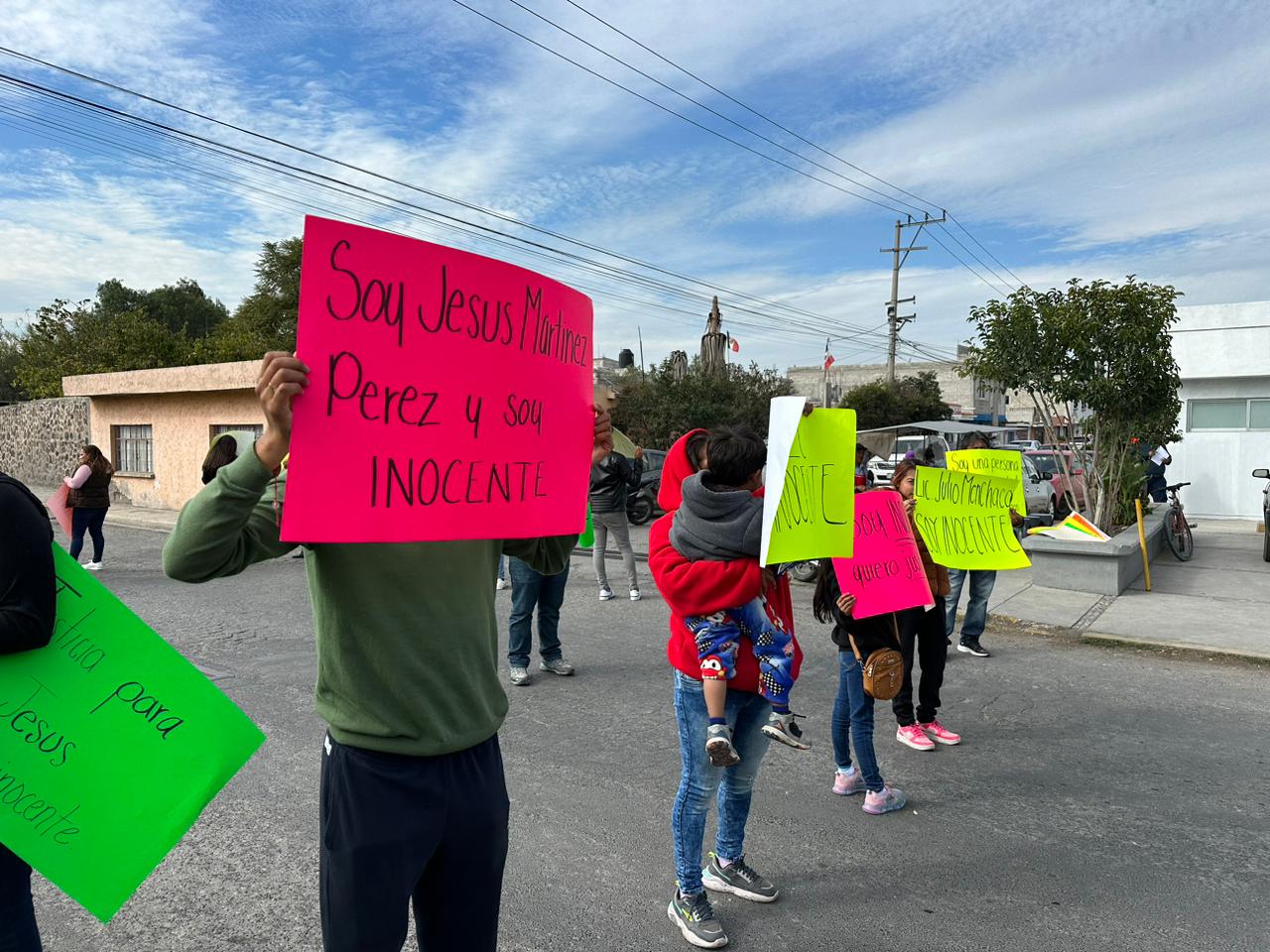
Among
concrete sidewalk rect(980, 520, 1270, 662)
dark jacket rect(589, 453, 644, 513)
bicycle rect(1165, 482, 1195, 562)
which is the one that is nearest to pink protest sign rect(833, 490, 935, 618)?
concrete sidewalk rect(980, 520, 1270, 662)

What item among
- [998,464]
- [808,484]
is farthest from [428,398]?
[998,464]

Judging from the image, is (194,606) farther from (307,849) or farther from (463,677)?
(463,677)

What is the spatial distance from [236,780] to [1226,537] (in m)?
16.5

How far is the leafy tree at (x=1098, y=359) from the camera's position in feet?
36.9

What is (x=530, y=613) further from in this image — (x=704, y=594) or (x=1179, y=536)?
(x=1179, y=536)

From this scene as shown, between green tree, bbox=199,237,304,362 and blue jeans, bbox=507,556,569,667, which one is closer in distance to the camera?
blue jeans, bbox=507,556,569,667

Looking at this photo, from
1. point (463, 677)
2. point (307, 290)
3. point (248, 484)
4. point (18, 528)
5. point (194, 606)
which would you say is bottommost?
point (194, 606)

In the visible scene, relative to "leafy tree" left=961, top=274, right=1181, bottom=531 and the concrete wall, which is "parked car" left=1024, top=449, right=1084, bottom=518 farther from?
the concrete wall

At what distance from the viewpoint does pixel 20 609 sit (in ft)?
6.74

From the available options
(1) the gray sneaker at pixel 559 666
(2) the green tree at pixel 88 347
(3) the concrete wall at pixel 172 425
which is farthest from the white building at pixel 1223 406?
(2) the green tree at pixel 88 347

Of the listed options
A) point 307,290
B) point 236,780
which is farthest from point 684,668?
point 236,780

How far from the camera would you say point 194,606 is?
9125 millimetres

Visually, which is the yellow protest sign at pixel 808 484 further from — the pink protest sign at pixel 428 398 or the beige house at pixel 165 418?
the beige house at pixel 165 418

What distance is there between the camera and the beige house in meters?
18.9
